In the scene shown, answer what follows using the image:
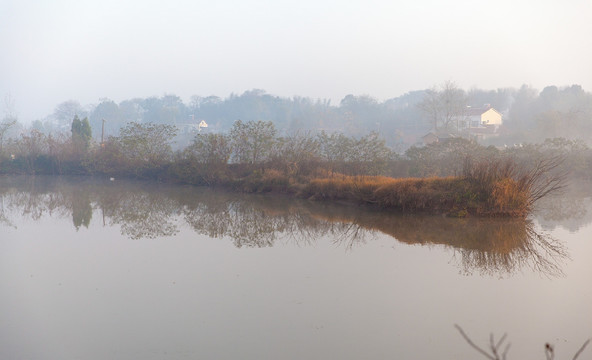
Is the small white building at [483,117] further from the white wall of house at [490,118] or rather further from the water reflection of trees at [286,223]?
the water reflection of trees at [286,223]

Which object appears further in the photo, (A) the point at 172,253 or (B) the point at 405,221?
(B) the point at 405,221

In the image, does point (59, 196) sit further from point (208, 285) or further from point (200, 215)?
point (208, 285)

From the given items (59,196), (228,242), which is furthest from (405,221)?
(59,196)

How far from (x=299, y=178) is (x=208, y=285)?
10266 mm

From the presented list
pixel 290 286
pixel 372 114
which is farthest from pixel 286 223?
pixel 372 114

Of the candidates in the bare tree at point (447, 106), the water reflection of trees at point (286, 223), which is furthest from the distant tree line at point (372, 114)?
the water reflection of trees at point (286, 223)

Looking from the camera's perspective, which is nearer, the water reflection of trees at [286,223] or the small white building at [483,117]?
the water reflection of trees at [286,223]

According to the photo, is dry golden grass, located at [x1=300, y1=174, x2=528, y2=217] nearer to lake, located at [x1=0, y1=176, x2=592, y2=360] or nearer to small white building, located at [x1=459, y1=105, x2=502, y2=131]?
lake, located at [x1=0, y1=176, x2=592, y2=360]

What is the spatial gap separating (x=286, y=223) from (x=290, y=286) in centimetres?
475

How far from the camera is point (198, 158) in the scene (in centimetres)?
1998

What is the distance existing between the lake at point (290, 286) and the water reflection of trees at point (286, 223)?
57mm

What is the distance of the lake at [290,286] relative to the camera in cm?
438

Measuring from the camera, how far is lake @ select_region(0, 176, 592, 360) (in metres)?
4.38

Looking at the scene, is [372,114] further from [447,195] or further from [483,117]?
[447,195]
